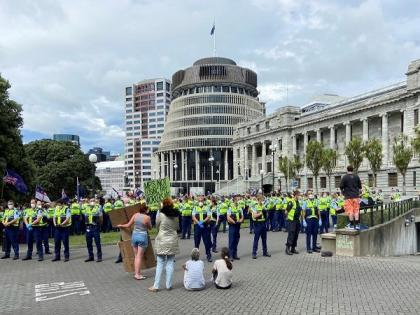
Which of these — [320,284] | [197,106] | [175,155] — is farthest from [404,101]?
[175,155]

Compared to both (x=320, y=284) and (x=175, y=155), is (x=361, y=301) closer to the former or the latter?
(x=320, y=284)

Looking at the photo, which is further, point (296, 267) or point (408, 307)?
point (296, 267)

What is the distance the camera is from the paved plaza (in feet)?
→ 28.4

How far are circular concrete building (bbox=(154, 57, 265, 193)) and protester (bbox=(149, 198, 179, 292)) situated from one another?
111643mm

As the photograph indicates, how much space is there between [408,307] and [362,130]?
2514 inches

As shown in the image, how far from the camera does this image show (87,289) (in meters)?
10.9

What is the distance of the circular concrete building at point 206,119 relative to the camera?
12581cm

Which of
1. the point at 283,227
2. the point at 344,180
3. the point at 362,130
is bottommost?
the point at 283,227

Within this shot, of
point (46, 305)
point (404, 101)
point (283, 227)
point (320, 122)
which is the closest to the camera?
point (46, 305)

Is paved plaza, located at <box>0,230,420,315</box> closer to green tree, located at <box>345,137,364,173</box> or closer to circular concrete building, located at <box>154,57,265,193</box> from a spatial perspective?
green tree, located at <box>345,137,364,173</box>

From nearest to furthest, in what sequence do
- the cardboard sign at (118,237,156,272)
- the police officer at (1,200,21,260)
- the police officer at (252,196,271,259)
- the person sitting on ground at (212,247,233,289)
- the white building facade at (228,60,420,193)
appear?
1. the person sitting on ground at (212,247,233,289)
2. the cardboard sign at (118,237,156,272)
3. the police officer at (252,196,271,259)
4. the police officer at (1,200,21,260)
5. the white building facade at (228,60,420,193)

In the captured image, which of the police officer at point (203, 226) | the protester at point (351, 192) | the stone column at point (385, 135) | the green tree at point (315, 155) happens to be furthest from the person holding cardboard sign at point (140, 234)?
the stone column at point (385, 135)

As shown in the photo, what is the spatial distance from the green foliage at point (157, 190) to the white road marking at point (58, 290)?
5.05m

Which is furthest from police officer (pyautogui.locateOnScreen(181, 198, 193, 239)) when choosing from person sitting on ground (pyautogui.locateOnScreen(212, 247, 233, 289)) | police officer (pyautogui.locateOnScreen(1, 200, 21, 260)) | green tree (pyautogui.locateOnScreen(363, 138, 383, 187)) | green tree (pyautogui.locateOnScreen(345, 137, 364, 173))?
green tree (pyautogui.locateOnScreen(345, 137, 364, 173))
